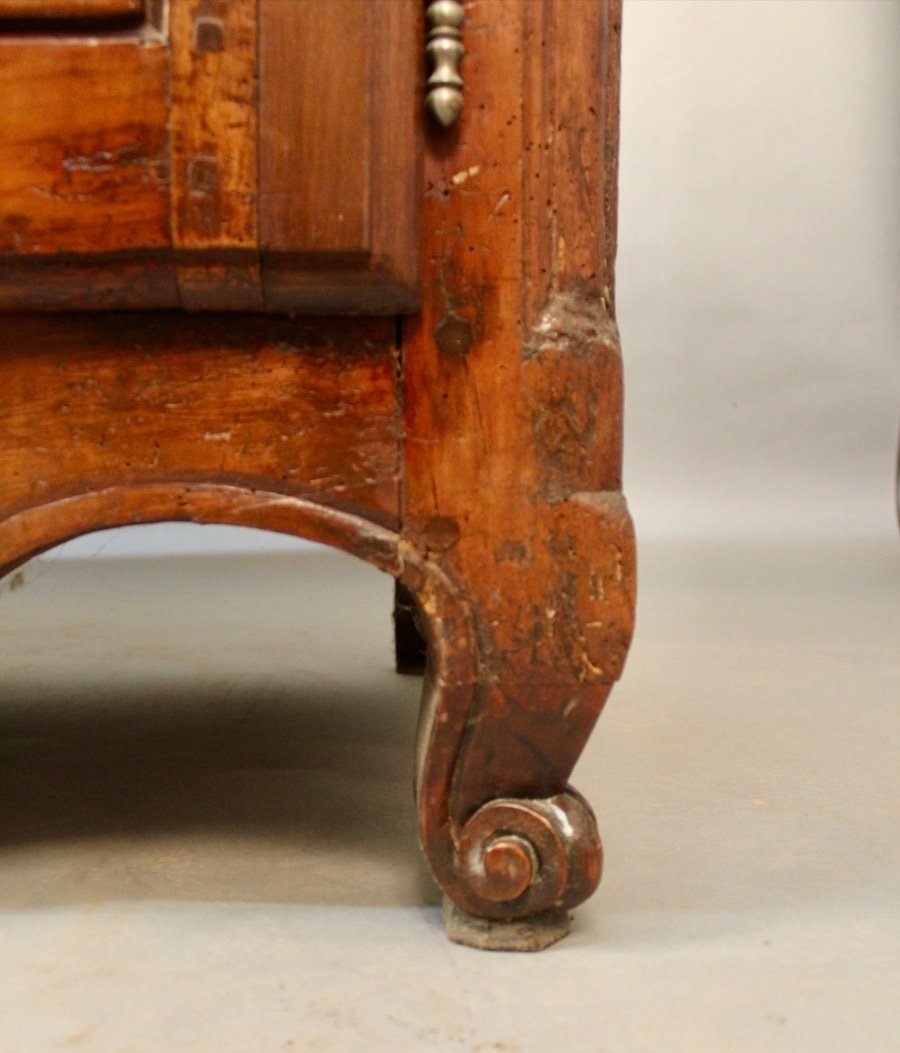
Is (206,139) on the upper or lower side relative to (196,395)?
upper

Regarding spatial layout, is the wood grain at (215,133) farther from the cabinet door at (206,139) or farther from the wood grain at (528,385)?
the wood grain at (528,385)

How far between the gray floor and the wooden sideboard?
0.28ft

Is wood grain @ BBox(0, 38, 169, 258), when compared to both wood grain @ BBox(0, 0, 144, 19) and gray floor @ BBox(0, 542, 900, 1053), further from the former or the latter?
gray floor @ BBox(0, 542, 900, 1053)

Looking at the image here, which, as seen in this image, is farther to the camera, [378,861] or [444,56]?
[378,861]

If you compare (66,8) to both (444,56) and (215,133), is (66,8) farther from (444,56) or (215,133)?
(444,56)

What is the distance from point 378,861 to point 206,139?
0.51 m

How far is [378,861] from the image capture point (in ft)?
3.07

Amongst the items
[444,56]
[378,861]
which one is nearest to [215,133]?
[444,56]

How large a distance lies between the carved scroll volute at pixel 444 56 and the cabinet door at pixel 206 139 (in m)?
0.01

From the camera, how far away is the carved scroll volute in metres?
0.74

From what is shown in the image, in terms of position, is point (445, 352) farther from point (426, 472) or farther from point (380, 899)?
point (380, 899)

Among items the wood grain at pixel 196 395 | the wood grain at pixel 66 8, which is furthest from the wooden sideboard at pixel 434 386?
the wood grain at pixel 66 8

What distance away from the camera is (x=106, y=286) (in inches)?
29.5

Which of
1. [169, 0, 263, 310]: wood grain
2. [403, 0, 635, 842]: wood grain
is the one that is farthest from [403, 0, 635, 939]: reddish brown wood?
[169, 0, 263, 310]: wood grain
